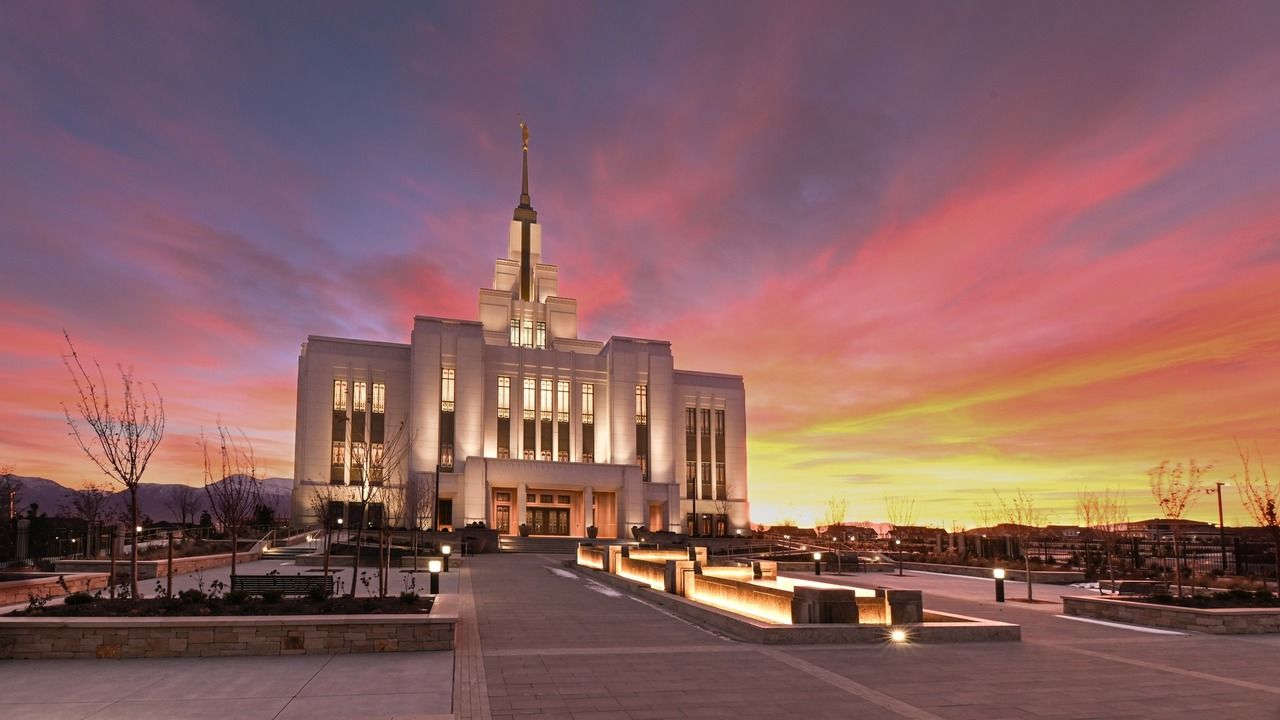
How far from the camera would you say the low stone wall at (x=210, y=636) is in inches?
436

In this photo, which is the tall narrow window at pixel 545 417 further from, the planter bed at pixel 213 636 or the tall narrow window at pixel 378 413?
the planter bed at pixel 213 636

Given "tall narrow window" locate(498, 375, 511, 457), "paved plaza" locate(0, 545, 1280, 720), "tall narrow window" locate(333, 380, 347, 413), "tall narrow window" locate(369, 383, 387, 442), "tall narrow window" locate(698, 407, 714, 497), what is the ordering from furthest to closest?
"tall narrow window" locate(698, 407, 714, 497)
"tall narrow window" locate(498, 375, 511, 457)
"tall narrow window" locate(369, 383, 387, 442)
"tall narrow window" locate(333, 380, 347, 413)
"paved plaza" locate(0, 545, 1280, 720)

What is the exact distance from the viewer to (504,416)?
68.3 meters

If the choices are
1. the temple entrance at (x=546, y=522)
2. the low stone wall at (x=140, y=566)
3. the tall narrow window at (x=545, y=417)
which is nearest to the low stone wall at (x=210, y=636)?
the low stone wall at (x=140, y=566)

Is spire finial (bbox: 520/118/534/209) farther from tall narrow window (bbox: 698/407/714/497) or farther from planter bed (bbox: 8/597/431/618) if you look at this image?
planter bed (bbox: 8/597/431/618)

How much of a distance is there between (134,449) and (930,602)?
17781 millimetres

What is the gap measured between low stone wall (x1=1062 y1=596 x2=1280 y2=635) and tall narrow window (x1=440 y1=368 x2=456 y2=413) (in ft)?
185

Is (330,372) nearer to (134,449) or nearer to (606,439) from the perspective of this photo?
(606,439)

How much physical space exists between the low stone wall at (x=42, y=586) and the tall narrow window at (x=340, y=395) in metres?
46.9

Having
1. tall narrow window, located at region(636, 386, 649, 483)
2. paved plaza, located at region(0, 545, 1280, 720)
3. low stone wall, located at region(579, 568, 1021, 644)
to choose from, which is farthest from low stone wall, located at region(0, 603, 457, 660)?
tall narrow window, located at region(636, 386, 649, 483)

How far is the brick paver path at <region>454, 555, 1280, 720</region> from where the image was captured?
862 cm

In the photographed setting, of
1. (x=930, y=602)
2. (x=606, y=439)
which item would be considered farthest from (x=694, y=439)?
(x=930, y=602)

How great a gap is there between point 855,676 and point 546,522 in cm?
5798

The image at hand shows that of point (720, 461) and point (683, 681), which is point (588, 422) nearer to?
point (720, 461)
